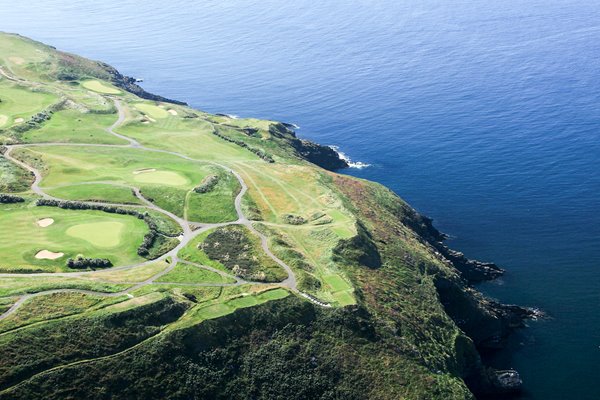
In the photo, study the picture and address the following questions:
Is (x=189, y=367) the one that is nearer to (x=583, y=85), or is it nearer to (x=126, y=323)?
(x=126, y=323)

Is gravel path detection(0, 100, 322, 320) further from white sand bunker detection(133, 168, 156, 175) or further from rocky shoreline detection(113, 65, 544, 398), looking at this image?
rocky shoreline detection(113, 65, 544, 398)

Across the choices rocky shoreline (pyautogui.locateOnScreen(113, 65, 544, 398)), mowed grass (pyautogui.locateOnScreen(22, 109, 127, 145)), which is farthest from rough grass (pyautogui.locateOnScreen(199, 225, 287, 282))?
mowed grass (pyautogui.locateOnScreen(22, 109, 127, 145))

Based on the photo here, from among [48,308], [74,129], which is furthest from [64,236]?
[74,129]

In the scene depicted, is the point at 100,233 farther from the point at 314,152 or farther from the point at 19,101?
the point at 19,101

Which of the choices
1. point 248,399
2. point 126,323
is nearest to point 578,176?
point 248,399

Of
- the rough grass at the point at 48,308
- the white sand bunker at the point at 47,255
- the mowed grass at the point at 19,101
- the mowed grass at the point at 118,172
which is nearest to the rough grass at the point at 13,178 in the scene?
the mowed grass at the point at 118,172

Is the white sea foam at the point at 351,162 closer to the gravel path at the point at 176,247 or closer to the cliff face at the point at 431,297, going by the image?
the cliff face at the point at 431,297
